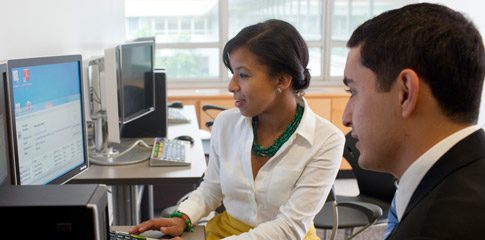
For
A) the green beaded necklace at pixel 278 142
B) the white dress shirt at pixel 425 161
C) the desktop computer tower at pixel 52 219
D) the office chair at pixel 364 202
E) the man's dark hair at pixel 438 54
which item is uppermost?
the man's dark hair at pixel 438 54

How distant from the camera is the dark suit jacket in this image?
2.54ft

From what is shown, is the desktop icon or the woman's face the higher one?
the desktop icon

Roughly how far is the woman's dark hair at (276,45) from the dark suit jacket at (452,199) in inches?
34.4

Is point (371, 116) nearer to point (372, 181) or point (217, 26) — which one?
point (372, 181)

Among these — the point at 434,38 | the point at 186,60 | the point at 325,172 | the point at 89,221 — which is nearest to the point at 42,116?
the point at 89,221

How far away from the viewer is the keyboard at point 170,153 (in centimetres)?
212

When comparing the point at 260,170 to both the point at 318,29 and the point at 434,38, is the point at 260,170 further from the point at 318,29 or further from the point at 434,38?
the point at 318,29

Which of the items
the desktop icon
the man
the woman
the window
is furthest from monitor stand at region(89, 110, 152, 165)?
the window

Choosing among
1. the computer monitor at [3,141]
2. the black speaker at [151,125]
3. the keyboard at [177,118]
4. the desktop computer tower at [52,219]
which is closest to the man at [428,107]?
the desktop computer tower at [52,219]

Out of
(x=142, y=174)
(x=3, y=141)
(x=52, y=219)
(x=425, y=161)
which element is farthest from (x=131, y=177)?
(x=425, y=161)

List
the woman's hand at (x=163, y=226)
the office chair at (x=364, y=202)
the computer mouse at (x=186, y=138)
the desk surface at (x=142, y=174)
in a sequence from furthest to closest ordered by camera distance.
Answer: the computer mouse at (x=186, y=138)
the office chair at (x=364, y=202)
the desk surface at (x=142, y=174)
the woman's hand at (x=163, y=226)

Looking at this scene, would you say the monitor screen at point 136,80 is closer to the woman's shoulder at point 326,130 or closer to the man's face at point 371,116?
the woman's shoulder at point 326,130

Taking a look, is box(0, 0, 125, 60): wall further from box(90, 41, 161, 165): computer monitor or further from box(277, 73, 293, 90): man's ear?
box(277, 73, 293, 90): man's ear

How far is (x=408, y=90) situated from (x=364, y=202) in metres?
1.78
